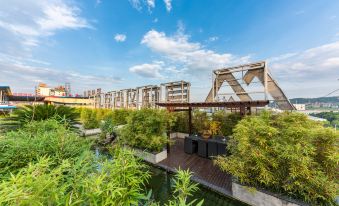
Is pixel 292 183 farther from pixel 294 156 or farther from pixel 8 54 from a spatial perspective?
pixel 8 54

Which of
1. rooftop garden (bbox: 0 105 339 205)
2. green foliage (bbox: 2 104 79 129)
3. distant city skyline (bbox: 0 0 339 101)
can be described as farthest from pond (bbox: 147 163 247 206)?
distant city skyline (bbox: 0 0 339 101)

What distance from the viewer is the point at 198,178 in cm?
415

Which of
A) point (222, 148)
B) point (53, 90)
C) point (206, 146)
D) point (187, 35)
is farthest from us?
point (53, 90)

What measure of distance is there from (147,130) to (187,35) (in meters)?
7.58

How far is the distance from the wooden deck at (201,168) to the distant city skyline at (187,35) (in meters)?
4.19

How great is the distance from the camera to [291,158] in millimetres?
2605

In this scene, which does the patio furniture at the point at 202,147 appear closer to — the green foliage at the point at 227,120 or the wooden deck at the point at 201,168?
the wooden deck at the point at 201,168

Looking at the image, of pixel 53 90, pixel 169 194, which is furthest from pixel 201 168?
pixel 53 90

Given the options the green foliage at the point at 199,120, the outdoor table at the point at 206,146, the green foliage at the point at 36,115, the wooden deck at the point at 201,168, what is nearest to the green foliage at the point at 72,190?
the green foliage at the point at 36,115

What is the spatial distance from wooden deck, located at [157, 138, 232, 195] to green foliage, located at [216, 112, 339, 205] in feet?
2.29

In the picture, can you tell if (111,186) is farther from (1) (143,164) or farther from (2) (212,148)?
(2) (212,148)

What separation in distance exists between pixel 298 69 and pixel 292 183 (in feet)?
33.0

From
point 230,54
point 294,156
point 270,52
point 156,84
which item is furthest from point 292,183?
point 156,84

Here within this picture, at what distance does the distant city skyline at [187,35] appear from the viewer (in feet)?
19.1
